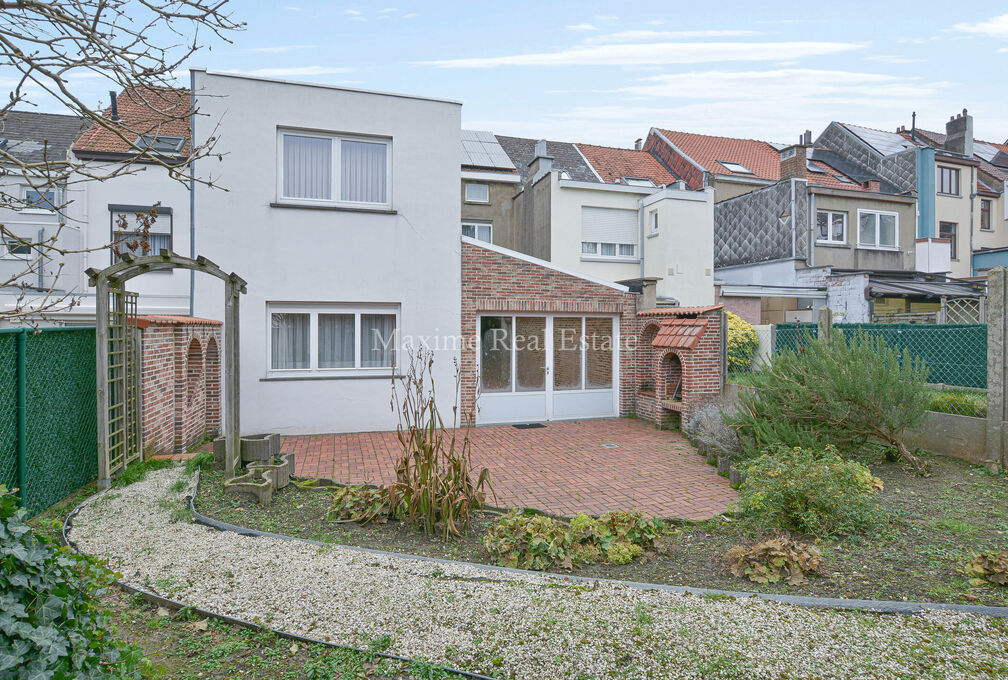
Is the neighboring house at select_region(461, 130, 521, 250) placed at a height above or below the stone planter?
above

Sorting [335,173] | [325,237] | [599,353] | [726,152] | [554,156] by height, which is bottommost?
[599,353]

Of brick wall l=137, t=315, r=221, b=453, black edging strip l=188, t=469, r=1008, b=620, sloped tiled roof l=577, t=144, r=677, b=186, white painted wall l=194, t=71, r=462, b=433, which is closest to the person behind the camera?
black edging strip l=188, t=469, r=1008, b=620

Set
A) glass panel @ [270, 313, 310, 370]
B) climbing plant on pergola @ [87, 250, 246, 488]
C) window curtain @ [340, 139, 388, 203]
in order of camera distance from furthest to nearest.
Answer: window curtain @ [340, 139, 388, 203]
glass panel @ [270, 313, 310, 370]
climbing plant on pergola @ [87, 250, 246, 488]

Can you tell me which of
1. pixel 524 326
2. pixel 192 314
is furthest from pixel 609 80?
pixel 192 314

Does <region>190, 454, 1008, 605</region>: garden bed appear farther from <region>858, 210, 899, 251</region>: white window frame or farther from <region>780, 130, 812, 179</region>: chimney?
<region>780, 130, 812, 179</region>: chimney

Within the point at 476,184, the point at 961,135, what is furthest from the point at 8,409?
the point at 961,135

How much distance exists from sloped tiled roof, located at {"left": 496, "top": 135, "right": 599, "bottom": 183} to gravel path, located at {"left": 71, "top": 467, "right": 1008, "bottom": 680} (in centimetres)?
1935

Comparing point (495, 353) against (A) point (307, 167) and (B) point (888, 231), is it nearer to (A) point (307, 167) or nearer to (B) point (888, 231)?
(A) point (307, 167)

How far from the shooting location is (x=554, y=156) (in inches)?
912

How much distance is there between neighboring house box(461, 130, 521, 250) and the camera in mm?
19484

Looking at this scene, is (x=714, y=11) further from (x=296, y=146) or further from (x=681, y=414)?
(x=296, y=146)

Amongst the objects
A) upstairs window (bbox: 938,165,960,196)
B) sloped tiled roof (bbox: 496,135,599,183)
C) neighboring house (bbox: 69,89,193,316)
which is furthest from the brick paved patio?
upstairs window (bbox: 938,165,960,196)

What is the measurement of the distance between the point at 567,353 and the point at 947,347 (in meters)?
6.17

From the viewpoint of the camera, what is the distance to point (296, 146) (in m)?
10.0
